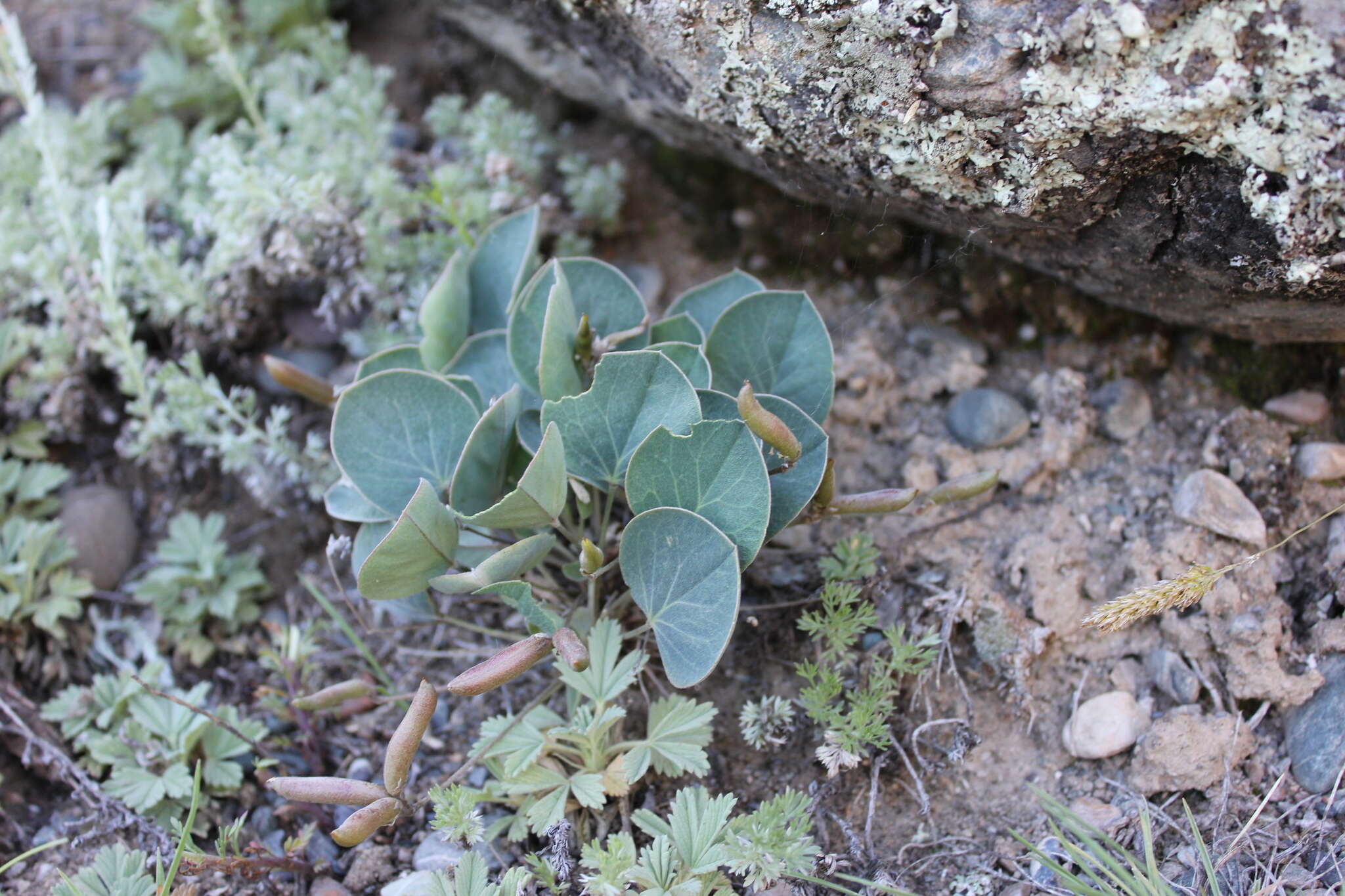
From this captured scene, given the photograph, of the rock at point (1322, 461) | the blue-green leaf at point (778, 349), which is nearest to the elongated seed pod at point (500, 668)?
the blue-green leaf at point (778, 349)

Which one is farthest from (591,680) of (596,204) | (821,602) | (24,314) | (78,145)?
(78,145)

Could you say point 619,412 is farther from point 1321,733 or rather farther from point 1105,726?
point 1321,733

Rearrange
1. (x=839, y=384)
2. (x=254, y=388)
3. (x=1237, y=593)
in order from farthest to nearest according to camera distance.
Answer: (x=254, y=388) < (x=839, y=384) < (x=1237, y=593)

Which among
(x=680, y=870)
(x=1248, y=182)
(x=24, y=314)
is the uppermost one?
(x=1248, y=182)

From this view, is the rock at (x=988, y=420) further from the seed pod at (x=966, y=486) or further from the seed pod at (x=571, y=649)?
the seed pod at (x=571, y=649)

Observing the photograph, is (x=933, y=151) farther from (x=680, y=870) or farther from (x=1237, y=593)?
(x=680, y=870)

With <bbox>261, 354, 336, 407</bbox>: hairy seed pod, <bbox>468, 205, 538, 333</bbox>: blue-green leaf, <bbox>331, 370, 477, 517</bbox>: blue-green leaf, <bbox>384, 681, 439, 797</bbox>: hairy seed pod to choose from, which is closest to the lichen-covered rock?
<bbox>468, 205, 538, 333</bbox>: blue-green leaf

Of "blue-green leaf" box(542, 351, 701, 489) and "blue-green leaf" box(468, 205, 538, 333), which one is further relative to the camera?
"blue-green leaf" box(468, 205, 538, 333)

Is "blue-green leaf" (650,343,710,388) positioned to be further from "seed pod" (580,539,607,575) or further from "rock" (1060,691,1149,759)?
"rock" (1060,691,1149,759)
